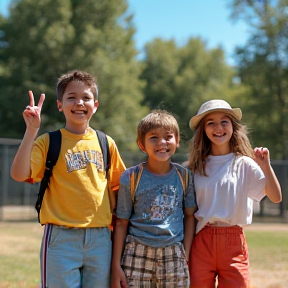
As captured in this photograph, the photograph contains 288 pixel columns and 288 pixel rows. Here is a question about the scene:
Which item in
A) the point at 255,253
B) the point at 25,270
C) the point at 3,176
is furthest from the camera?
the point at 3,176

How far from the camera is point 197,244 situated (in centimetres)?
357

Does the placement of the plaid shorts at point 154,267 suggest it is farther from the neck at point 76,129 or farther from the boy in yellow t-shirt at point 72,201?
the neck at point 76,129

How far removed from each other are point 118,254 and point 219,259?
66 cm

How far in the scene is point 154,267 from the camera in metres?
3.39

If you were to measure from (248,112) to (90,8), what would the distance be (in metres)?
9.09

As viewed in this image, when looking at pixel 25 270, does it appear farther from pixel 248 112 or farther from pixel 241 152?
pixel 248 112

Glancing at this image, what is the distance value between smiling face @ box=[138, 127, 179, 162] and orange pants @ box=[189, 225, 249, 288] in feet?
1.80

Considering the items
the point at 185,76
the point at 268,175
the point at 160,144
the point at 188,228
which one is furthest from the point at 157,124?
the point at 185,76

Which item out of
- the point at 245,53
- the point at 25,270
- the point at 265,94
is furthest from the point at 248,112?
the point at 25,270

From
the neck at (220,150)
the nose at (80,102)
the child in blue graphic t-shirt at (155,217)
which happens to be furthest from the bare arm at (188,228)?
the nose at (80,102)

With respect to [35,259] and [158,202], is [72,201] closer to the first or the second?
[158,202]

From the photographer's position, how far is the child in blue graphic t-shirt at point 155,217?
338 centimetres

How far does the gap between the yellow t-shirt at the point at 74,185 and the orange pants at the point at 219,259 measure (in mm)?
622

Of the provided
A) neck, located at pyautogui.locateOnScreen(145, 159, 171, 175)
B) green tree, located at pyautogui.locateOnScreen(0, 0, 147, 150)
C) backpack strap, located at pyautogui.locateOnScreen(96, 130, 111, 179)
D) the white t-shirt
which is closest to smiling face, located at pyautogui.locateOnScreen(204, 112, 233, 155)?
the white t-shirt
